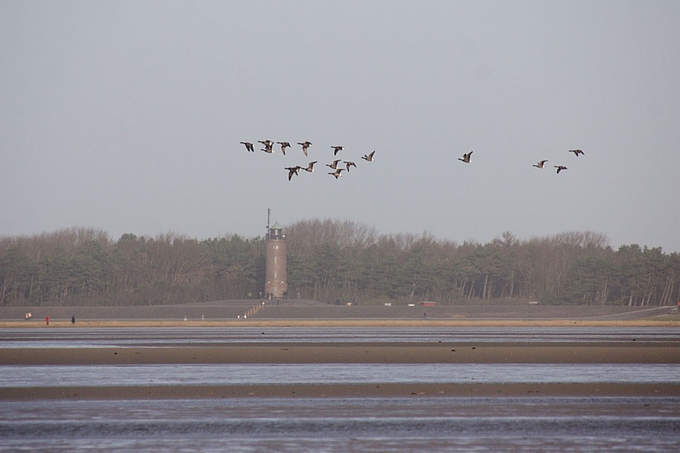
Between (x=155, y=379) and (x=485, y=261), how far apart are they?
120 m

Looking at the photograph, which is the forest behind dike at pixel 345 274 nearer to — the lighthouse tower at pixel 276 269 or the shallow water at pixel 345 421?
the lighthouse tower at pixel 276 269

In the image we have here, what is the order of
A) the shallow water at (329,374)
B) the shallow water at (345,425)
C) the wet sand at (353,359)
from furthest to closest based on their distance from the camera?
1. the shallow water at (329,374)
2. the wet sand at (353,359)
3. the shallow water at (345,425)

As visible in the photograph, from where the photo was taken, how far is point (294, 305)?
125 metres

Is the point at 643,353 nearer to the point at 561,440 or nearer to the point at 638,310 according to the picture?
the point at 561,440

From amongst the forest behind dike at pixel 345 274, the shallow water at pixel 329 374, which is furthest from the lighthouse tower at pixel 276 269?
the shallow water at pixel 329 374

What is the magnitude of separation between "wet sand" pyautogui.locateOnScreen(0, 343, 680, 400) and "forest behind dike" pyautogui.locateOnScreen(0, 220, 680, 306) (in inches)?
3422

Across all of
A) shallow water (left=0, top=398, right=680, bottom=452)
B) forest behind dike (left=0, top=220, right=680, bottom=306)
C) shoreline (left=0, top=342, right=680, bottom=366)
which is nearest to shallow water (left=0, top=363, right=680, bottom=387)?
shoreline (left=0, top=342, right=680, bottom=366)

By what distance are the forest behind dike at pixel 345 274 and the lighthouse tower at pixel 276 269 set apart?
714cm

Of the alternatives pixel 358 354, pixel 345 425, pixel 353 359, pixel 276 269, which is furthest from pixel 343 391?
pixel 276 269

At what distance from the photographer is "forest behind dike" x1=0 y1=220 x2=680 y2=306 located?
136 metres

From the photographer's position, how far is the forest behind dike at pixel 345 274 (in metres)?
136

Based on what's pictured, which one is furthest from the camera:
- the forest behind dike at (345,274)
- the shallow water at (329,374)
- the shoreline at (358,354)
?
the forest behind dike at (345,274)

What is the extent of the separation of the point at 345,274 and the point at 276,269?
15.1m

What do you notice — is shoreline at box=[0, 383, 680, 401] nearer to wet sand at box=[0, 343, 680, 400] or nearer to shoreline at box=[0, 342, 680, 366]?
wet sand at box=[0, 343, 680, 400]
